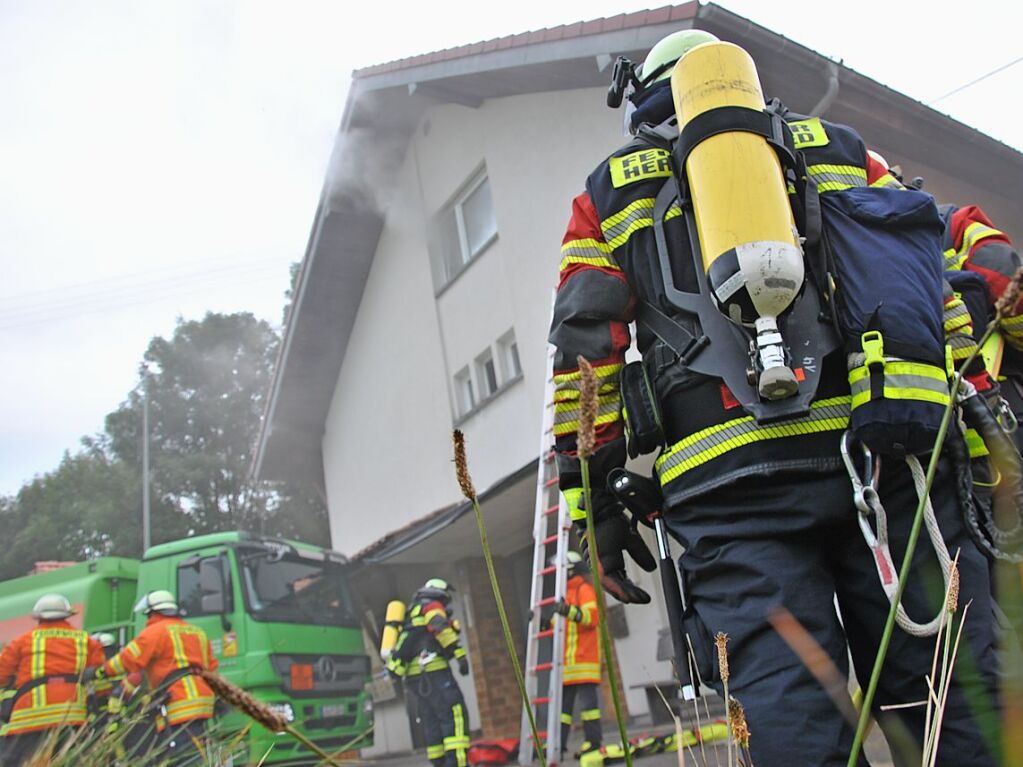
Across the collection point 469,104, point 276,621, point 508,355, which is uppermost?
point 469,104

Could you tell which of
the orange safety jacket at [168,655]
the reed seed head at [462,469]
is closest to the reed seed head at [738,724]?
the reed seed head at [462,469]

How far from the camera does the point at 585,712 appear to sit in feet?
20.1

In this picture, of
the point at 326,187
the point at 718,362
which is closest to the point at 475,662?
the point at 326,187

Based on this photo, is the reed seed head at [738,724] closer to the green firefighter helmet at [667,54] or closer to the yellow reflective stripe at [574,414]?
the yellow reflective stripe at [574,414]

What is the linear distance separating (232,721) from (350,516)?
25.5 ft

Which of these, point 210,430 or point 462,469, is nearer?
point 462,469

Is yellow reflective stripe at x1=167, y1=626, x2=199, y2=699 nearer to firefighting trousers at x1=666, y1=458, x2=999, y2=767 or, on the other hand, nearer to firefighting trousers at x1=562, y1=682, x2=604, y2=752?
firefighting trousers at x1=562, y1=682, x2=604, y2=752

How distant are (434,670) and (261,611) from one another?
77.1 inches

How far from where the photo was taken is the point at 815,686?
145cm

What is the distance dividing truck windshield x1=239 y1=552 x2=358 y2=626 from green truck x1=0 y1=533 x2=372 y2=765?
1 centimetres

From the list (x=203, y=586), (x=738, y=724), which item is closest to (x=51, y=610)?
(x=203, y=586)

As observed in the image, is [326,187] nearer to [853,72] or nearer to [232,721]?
[853,72]

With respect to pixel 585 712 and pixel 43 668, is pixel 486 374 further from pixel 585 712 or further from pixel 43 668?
pixel 43 668

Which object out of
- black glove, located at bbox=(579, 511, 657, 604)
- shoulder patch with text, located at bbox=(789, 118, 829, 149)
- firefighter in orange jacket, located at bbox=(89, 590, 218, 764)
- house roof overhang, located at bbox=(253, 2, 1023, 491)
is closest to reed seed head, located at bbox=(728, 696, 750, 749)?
black glove, located at bbox=(579, 511, 657, 604)
